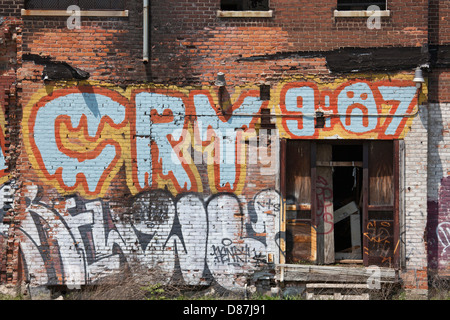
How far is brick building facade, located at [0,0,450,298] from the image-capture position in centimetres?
919

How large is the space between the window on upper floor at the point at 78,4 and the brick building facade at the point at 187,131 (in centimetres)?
13

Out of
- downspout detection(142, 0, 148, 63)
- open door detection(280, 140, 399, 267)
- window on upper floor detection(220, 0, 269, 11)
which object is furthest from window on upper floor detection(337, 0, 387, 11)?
downspout detection(142, 0, 148, 63)

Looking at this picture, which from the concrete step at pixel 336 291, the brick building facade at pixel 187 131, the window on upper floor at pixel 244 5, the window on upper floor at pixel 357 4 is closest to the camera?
the concrete step at pixel 336 291

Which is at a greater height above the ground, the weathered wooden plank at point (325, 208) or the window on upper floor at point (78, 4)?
the window on upper floor at point (78, 4)

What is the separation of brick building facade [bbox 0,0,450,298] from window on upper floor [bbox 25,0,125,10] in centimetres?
13

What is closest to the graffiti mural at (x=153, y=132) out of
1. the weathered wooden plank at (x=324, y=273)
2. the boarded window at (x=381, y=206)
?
the boarded window at (x=381, y=206)

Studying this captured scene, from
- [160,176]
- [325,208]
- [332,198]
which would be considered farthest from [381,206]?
[160,176]

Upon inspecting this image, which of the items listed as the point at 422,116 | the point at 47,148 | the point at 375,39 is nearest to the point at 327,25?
the point at 375,39

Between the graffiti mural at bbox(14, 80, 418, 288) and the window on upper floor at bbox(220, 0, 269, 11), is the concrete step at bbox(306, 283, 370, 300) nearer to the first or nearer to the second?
the graffiti mural at bbox(14, 80, 418, 288)

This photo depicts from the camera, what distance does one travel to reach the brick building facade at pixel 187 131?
30.1 feet

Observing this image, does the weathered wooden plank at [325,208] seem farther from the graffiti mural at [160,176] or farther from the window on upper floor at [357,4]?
the window on upper floor at [357,4]

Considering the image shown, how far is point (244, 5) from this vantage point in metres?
9.59

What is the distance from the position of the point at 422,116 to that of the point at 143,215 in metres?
5.02

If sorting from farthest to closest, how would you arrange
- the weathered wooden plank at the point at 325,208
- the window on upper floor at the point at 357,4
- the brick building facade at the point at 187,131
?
1. the window on upper floor at the point at 357,4
2. the weathered wooden plank at the point at 325,208
3. the brick building facade at the point at 187,131
